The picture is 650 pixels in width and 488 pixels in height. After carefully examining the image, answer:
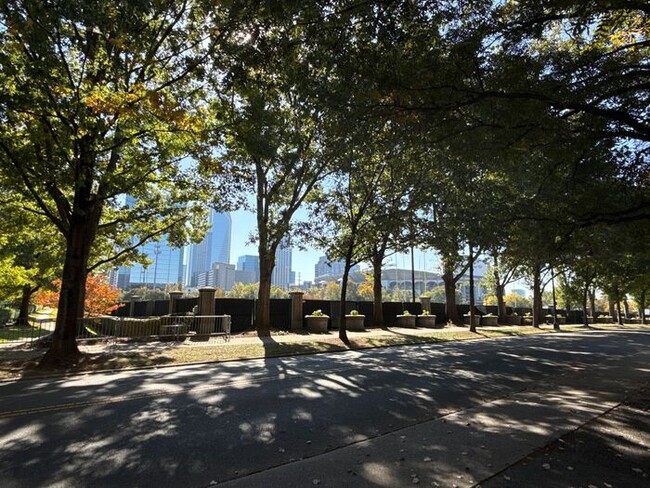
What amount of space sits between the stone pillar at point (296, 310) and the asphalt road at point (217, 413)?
503 inches

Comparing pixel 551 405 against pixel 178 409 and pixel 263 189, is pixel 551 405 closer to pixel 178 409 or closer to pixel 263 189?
pixel 178 409

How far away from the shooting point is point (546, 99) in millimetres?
7477

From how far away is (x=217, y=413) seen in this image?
6.40 m

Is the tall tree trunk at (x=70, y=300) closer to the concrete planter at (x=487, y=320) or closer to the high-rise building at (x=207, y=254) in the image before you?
the concrete planter at (x=487, y=320)

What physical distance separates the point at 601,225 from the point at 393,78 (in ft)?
30.0

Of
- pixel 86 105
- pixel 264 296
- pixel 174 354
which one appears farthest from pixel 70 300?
pixel 264 296

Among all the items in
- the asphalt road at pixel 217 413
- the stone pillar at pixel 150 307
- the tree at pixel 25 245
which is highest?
the tree at pixel 25 245

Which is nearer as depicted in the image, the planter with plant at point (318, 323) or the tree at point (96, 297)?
the planter with plant at point (318, 323)

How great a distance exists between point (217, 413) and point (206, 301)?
15.3 metres

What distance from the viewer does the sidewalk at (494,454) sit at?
156 inches

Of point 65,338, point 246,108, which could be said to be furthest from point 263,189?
point 65,338

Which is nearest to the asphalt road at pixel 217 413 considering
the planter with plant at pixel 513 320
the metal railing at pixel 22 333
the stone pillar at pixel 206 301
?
the stone pillar at pixel 206 301

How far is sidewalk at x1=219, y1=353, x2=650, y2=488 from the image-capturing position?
13.0 feet

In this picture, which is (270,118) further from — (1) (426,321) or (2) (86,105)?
(1) (426,321)
